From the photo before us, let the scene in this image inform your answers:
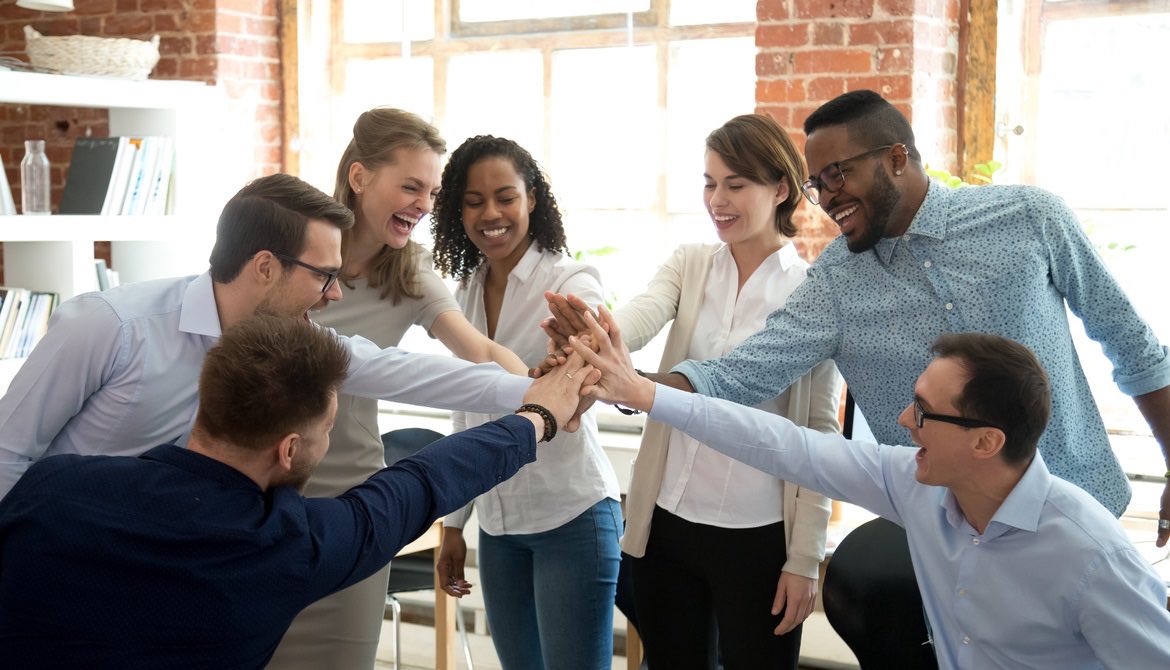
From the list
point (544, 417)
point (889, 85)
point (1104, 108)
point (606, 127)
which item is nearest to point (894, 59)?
point (889, 85)

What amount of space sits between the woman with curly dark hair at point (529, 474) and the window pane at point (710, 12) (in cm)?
220

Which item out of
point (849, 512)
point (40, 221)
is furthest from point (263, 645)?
point (40, 221)

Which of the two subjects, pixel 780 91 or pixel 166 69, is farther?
pixel 166 69

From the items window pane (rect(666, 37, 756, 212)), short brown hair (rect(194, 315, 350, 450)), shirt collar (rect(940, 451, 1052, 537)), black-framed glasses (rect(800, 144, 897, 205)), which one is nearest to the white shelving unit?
window pane (rect(666, 37, 756, 212))

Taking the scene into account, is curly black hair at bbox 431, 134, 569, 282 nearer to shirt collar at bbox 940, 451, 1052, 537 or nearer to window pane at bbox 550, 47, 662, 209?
shirt collar at bbox 940, 451, 1052, 537

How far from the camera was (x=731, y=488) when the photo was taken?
7.45 ft

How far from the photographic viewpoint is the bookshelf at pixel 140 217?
4297 mm

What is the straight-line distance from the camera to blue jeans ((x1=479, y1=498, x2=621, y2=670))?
93.5 inches

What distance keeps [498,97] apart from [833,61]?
167 cm

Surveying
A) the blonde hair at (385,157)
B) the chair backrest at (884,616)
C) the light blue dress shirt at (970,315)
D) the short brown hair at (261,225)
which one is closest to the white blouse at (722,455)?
the light blue dress shirt at (970,315)

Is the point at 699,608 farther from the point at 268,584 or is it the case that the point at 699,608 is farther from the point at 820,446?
the point at 268,584

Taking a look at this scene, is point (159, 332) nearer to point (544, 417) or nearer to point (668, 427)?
point (544, 417)

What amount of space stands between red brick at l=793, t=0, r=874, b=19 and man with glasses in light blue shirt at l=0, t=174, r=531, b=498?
2.28m

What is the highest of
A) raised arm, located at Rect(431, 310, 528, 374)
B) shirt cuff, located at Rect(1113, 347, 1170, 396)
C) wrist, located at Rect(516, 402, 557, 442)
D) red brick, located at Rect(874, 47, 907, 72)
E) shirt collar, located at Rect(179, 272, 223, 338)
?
red brick, located at Rect(874, 47, 907, 72)
